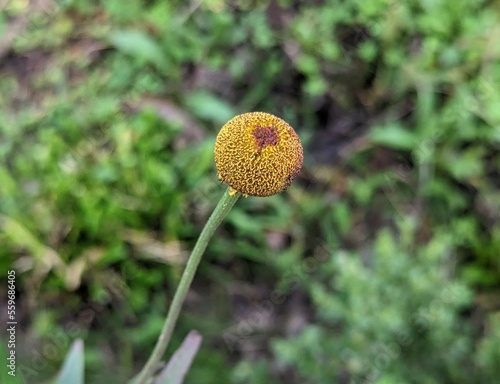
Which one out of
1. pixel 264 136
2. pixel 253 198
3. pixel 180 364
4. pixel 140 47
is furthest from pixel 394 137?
pixel 264 136

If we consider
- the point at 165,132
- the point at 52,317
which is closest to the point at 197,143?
the point at 165,132

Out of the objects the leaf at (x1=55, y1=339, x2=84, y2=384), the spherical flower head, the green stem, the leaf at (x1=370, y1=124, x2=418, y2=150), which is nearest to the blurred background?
the leaf at (x1=370, y1=124, x2=418, y2=150)

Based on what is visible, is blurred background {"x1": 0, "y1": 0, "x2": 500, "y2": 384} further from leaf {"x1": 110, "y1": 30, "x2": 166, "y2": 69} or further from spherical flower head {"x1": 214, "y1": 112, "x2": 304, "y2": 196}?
spherical flower head {"x1": 214, "y1": 112, "x2": 304, "y2": 196}

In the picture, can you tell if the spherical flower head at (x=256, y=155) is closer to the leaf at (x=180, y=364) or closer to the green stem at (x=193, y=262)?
the green stem at (x=193, y=262)

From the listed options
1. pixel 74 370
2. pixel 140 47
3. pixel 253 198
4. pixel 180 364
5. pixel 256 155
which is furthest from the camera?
pixel 140 47

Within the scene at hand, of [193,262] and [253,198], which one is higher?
[193,262]

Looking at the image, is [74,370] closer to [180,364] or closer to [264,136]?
[180,364]

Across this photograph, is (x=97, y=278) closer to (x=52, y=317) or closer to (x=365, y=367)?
(x=52, y=317)
